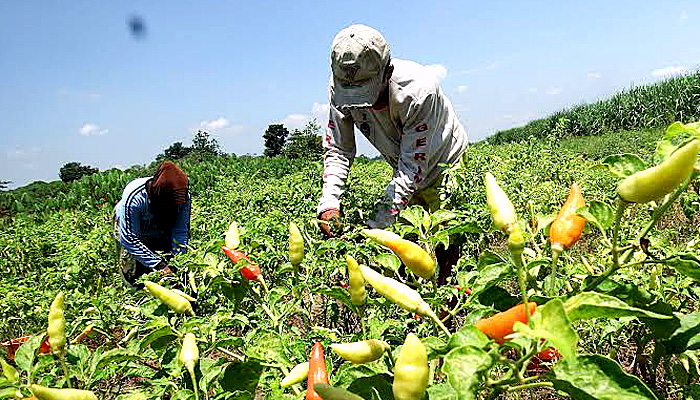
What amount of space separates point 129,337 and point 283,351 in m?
0.46

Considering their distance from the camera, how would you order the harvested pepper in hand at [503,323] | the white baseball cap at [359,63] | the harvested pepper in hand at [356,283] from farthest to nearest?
the white baseball cap at [359,63] → the harvested pepper in hand at [356,283] → the harvested pepper in hand at [503,323]

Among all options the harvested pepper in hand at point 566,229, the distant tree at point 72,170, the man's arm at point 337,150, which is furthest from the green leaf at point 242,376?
the distant tree at point 72,170

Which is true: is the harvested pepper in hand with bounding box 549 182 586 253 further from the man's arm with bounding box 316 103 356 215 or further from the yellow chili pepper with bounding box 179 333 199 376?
the man's arm with bounding box 316 103 356 215

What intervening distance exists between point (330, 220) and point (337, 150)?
1.60 ft

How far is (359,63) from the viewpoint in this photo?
82.9 inches

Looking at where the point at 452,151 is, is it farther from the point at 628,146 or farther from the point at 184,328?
the point at 628,146

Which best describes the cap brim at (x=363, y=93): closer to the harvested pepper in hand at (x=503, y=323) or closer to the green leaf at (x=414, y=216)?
the green leaf at (x=414, y=216)

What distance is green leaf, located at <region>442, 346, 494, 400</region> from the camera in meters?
0.51

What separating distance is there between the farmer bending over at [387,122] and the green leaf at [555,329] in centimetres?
161

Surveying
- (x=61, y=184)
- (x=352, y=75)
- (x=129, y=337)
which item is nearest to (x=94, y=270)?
(x=352, y=75)

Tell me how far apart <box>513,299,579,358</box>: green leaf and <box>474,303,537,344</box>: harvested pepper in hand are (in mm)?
73

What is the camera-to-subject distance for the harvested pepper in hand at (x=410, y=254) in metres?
0.79

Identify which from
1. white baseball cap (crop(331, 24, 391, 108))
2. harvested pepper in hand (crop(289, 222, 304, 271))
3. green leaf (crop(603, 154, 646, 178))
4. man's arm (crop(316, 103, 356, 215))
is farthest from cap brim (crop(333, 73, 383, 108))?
green leaf (crop(603, 154, 646, 178))

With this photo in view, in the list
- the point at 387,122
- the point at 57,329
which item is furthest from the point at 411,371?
the point at 387,122
